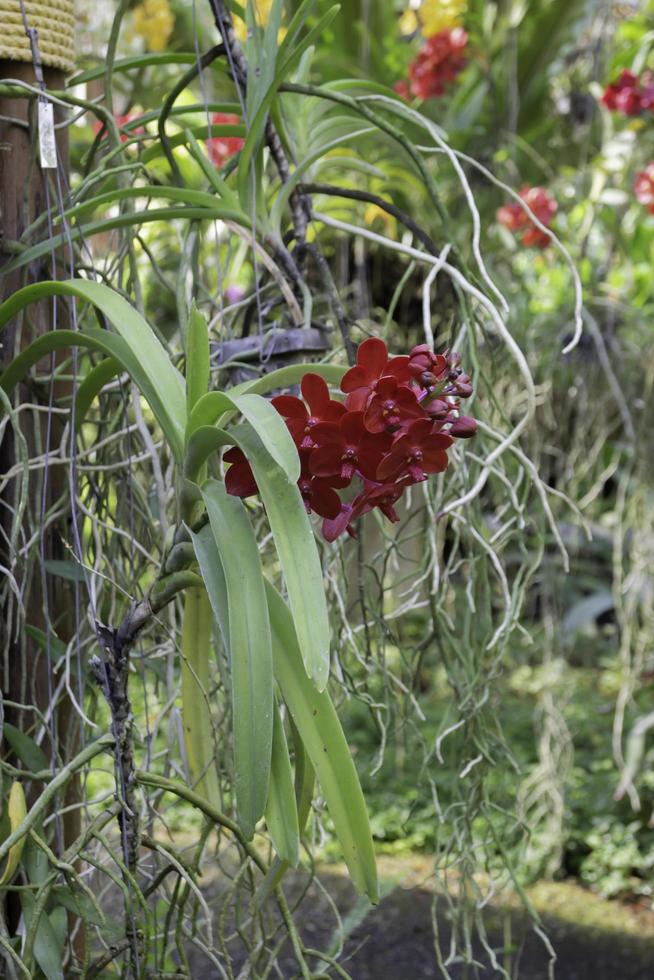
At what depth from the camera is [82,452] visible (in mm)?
837

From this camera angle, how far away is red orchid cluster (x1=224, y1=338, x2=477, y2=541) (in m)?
0.56

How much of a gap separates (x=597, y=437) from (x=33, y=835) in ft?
5.63

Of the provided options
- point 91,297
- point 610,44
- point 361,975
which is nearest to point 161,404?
point 91,297

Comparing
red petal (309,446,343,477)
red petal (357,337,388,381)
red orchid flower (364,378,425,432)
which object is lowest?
red petal (309,446,343,477)

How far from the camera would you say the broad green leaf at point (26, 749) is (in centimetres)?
78

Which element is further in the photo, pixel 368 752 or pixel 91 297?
pixel 368 752

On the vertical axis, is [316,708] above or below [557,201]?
below

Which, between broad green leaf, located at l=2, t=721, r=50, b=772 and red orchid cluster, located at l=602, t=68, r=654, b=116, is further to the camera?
red orchid cluster, located at l=602, t=68, r=654, b=116

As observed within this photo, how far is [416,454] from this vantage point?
0.57 metres

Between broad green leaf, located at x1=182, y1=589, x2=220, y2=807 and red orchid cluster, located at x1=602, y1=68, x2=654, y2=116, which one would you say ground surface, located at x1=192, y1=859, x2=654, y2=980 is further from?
red orchid cluster, located at x1=602, y1=68, x2=654, y2=116

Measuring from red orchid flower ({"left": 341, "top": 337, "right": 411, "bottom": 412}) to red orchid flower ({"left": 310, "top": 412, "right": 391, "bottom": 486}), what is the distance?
0.4 inches

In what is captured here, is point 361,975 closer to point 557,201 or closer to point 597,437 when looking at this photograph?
point 597,437

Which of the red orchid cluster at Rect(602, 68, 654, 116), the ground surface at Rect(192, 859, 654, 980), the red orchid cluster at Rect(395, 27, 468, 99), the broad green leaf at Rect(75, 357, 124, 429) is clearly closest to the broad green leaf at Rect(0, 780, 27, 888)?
the broad green leaf at Rect(75, 357, 124, 429)

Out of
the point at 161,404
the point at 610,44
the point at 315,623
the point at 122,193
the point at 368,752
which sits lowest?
the point at 368,752
